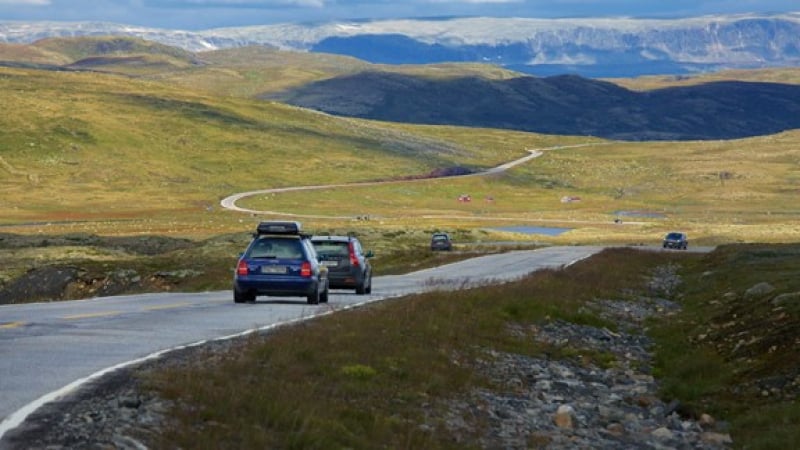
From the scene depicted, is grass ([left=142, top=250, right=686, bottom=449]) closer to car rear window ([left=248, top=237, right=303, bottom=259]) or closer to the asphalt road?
the asphalt road

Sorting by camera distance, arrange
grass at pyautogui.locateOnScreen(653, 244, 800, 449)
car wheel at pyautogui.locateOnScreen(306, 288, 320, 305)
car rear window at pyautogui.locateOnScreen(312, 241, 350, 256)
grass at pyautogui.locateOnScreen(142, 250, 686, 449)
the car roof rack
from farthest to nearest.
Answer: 1. car rear window at pyautogui.locateOnScreen(312, 241, 350, 256)
2. car wheel at pyautogui.locateOnScreen(306, 288, 320, 305)
3. the car roof rack
4. grass at pyautogui.locateOnScreen(653, 244, 800, 449)
5. grass at pyautogui.locateOnScreen(142, 250, 686, 449)

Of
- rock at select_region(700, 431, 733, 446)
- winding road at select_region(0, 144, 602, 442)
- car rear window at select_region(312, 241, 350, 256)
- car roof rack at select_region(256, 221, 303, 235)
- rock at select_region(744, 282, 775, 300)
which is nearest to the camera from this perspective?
winding road at select_region(0, 144, 602, 442)

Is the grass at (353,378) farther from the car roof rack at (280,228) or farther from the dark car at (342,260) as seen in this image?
the dark car at (342,260)

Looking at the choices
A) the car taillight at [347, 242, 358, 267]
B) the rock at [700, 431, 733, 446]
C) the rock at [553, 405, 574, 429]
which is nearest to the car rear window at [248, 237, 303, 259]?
the car taillight at [347, 242, 358, 267]

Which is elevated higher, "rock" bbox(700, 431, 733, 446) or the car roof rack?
the car roof rack

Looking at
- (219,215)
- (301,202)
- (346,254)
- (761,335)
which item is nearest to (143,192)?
(301,202)

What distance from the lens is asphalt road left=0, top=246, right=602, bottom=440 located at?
15.0 metres

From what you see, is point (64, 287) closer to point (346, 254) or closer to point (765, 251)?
point (346, 254)

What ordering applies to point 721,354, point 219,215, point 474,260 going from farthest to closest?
1. point 219,215
2. point 474,260
3. point 721,354

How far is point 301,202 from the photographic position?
171 m

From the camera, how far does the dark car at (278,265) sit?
99.6 feet

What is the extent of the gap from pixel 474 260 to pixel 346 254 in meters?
33.3

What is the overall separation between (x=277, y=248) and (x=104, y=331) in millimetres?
8665

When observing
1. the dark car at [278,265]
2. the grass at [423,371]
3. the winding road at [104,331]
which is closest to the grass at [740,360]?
the grass at [423,371]
